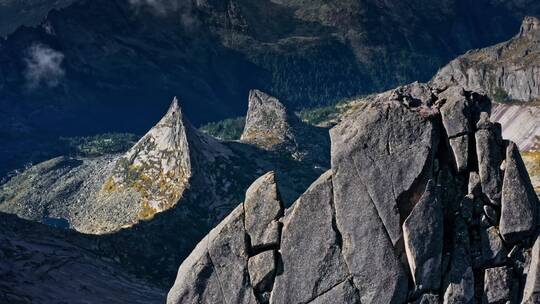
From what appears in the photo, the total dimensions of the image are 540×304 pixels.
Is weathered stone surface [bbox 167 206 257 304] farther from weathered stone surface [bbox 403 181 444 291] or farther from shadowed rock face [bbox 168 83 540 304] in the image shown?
weathered stone surface [bbox 403 181 444 291]

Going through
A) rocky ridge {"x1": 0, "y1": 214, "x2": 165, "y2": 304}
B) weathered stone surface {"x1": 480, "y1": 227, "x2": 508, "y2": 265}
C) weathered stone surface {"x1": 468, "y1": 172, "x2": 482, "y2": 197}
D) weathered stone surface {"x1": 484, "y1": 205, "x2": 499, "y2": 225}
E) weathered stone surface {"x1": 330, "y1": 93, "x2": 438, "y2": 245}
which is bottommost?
rocky ridge {"x1": 0, "y1": 214, "x2": 165, "y2": 304}

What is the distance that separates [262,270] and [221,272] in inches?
140

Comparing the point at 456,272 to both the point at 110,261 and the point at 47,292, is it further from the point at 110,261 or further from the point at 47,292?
the point at 110,261

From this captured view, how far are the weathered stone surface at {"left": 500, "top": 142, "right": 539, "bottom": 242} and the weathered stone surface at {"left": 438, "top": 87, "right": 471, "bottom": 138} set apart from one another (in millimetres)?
3984

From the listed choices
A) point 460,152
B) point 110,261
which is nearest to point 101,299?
point 110,261

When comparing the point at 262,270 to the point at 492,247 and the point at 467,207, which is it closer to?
the point at 467,207

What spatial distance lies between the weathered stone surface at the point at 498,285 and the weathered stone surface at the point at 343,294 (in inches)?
385

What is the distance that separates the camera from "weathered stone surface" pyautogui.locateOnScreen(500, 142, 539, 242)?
65250mm

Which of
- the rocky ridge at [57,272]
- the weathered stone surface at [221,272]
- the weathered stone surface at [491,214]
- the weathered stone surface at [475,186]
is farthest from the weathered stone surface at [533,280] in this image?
the rocky ridge at [57,272]

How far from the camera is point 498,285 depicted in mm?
65562

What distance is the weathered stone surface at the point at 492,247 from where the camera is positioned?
65562 millimetres

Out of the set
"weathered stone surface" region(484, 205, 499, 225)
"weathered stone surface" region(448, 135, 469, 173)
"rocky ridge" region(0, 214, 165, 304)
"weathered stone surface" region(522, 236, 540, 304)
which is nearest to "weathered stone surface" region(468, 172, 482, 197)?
"weathered stone surface" region(448, 135, 469, 173)

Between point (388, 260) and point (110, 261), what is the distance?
295 ft

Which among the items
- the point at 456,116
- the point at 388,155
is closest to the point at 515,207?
the point at 456,116
